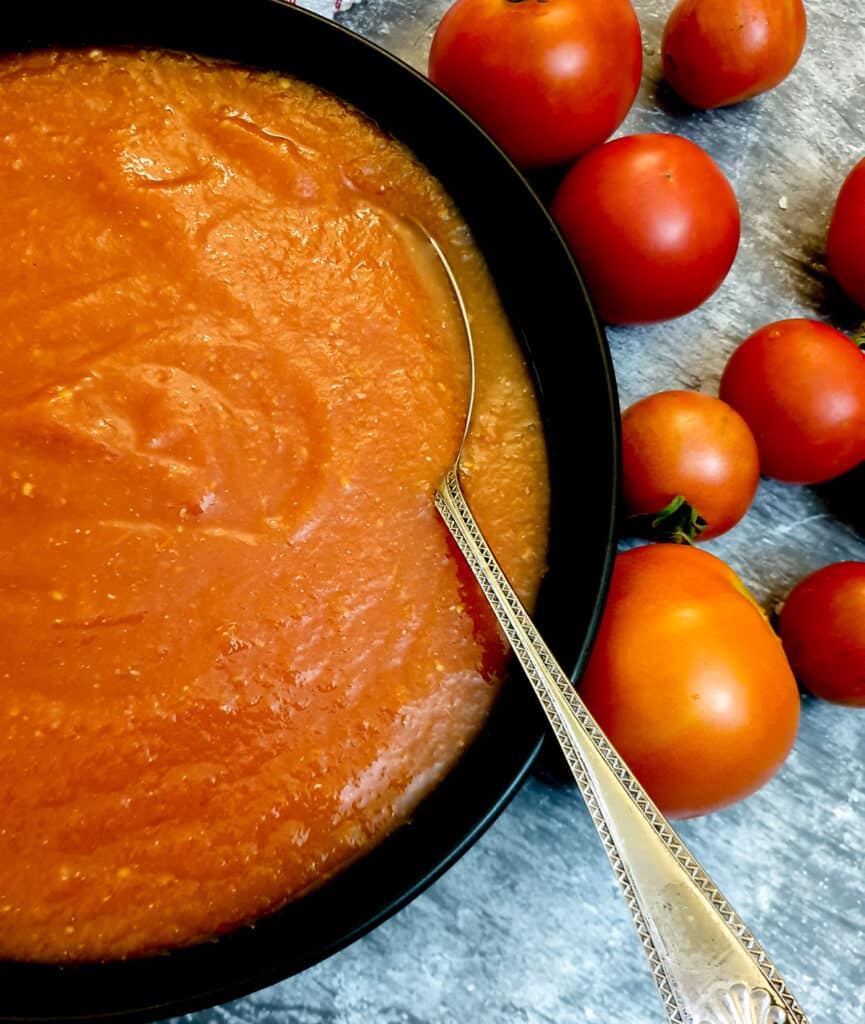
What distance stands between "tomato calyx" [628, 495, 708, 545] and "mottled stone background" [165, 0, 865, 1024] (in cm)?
14

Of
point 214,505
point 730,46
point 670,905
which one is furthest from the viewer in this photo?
point 730,46

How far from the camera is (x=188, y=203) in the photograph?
0.95m

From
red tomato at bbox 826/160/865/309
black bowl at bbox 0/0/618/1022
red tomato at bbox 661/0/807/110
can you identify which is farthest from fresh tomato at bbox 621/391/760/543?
red tomato at bbox 661/0/807/110

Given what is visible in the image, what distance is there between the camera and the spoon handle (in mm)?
587

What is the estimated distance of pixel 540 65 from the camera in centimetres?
106

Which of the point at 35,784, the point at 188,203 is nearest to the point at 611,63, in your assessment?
the point at 188,203

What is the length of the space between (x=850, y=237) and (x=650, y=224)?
303 millimetres

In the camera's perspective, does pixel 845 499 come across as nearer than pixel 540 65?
No

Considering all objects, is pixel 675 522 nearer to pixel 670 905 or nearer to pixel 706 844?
pixel 706 844

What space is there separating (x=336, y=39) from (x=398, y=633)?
0.65 m

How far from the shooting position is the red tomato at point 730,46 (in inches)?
45.6

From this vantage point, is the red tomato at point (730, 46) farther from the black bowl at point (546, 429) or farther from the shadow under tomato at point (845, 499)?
the shadow under tomato at point (845, 499)

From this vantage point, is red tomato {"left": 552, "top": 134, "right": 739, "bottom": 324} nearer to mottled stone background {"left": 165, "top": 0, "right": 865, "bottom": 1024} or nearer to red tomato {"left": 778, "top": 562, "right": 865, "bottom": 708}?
mottled stone background {"left": 165, "top": 0, "right": 865, "bottom": 1024}

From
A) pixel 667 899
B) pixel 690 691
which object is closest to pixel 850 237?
pixel 690 691
